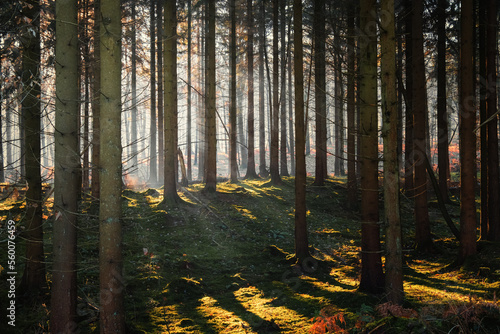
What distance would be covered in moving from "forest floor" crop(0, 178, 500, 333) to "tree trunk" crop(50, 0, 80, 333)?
57 centimetres

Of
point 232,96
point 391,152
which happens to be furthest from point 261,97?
point 391,152

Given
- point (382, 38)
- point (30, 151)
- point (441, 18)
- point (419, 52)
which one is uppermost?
point (441, 18)

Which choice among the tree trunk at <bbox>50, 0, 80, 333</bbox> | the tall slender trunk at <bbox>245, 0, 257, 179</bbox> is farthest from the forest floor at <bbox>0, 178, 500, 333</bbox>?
the tall slender trunk at <bbox>245, 0, 257, 179</bbox>

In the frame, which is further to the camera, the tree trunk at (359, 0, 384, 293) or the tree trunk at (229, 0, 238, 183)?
the tree trunk at (229, 0, 238, 183)

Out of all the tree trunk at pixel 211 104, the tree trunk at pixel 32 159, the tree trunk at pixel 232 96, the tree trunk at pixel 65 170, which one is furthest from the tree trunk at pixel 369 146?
the tree trunk at pixel 232 96

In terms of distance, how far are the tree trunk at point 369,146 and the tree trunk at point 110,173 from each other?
4898 millimetres

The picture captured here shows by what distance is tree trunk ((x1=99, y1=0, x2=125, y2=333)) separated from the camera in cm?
481

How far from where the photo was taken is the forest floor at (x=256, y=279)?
5512 millimetres

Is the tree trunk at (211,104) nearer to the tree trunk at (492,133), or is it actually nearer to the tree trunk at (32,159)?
the tree trunk at (32,159)

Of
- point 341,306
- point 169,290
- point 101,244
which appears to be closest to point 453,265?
point 341,306

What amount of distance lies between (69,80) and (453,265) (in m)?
9.73

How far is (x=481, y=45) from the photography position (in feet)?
33.7

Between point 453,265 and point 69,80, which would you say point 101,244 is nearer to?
point 69,80

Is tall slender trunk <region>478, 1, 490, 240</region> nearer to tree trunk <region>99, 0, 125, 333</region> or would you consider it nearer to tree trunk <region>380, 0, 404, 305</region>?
tree trunk <region>380, 0, 404, 305</region>
